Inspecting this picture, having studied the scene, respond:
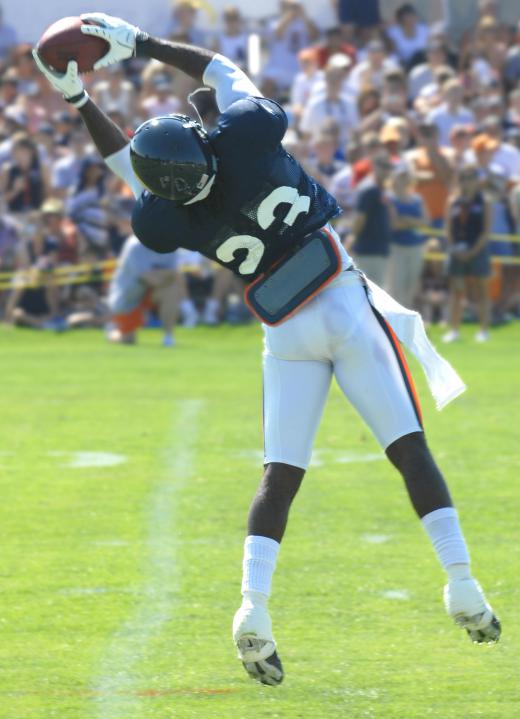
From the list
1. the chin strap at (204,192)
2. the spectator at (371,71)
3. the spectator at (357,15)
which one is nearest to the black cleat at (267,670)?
the chin strap at (204,192)

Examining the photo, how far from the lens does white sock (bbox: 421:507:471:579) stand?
4.14 metres

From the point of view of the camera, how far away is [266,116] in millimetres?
4113

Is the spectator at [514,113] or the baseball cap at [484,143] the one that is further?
the spectator at [514,113]

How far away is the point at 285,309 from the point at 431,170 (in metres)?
11.4

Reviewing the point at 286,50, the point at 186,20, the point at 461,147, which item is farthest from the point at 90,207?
the point at 461,147

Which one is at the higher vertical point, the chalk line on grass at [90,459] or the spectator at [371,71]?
the chalk line on grass at [90,459]

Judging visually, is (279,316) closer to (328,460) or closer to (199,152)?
(199,152)

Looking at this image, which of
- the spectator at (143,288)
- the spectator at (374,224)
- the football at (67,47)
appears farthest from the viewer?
the spectator at (143,288)

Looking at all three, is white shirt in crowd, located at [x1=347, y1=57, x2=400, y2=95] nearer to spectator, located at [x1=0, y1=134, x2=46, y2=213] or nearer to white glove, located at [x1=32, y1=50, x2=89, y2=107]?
spectator, located at [x1=0, y1=134, x2=46, y2=213]

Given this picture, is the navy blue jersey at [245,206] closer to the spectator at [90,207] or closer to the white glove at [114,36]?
the white glove at [114,36]

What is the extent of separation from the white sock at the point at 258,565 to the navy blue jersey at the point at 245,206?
768mm

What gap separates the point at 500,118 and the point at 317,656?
12.4m

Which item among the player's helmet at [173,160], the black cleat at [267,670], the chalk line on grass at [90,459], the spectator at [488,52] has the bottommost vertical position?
the spectator at [488,52]

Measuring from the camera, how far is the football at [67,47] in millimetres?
4562
